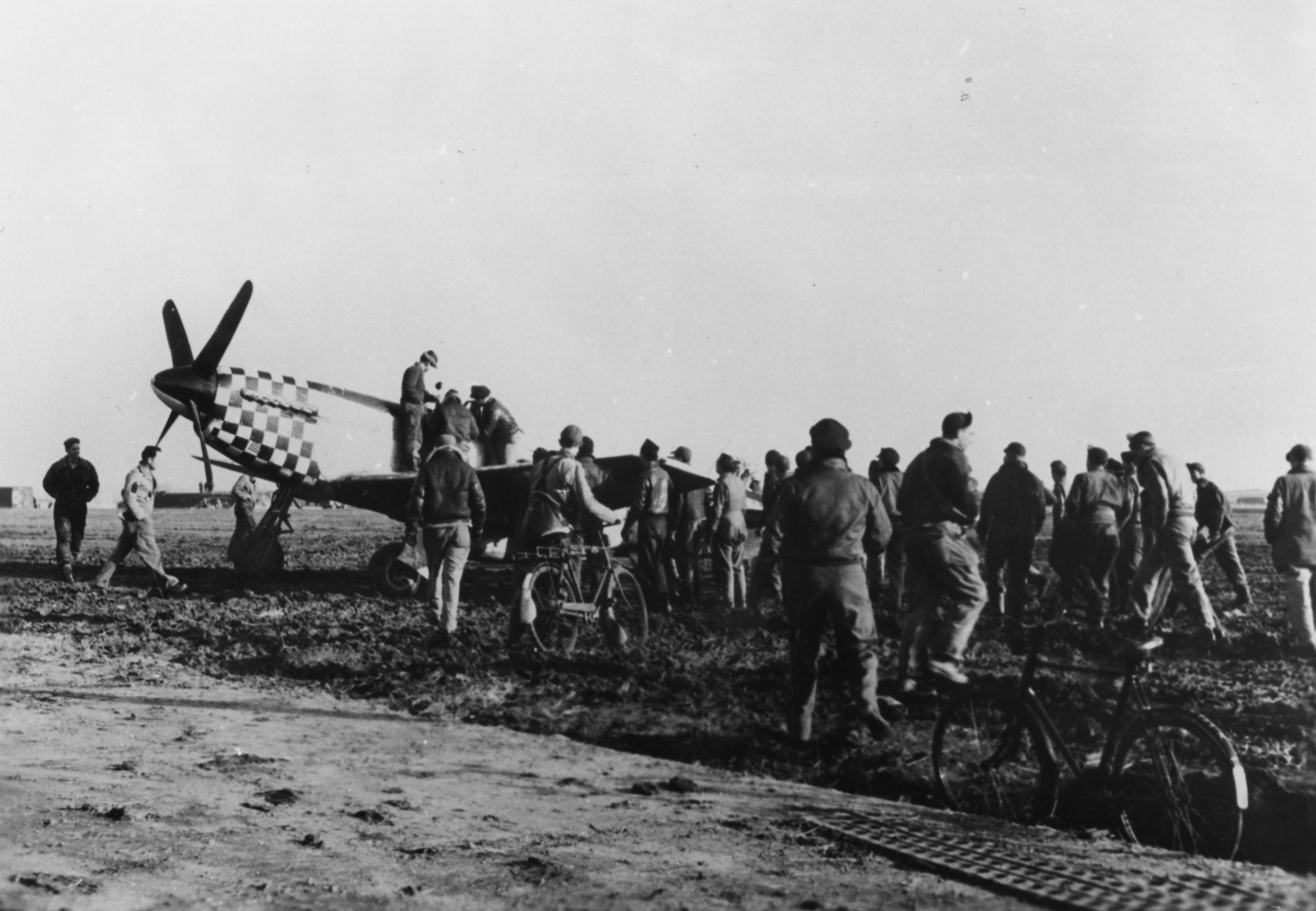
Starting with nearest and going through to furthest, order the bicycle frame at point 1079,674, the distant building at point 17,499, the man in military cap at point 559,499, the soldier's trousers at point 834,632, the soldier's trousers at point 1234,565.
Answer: the bicycle frame at point 1079,674, the soldier's trousers at point 834,632, the soldier's trousers at point 1234,565, the man in military cap at point 559,499, the distant building at point 17,499

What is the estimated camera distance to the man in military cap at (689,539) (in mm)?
8828

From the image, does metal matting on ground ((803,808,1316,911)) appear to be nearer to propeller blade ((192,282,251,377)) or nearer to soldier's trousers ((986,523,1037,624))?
soldier's trousers ((986,523,1037,624))

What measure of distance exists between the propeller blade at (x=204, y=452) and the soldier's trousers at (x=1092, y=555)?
7613mm

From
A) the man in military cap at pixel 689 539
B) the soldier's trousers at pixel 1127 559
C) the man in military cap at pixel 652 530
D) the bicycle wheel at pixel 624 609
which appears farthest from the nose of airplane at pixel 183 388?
the soldier's trousers at pixel 1127 559

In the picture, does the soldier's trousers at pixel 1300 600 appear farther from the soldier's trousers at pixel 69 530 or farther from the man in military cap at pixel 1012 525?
the soldier's trousers at pixel 69 530

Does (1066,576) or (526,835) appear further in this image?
(1066,576)

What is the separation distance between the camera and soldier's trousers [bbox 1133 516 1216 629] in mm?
5215

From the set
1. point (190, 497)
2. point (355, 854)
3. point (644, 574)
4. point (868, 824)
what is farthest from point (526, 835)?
A: point (190, 497)

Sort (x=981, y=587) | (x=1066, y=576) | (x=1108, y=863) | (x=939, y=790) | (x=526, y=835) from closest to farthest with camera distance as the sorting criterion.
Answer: (x=1108, y=863)
(x=526, y=835)
(x=939, y=790)
(x=981, y=587)
(x=1066, y=576)

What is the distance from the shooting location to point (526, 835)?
156 inches

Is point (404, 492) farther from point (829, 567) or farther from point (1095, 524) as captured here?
point (1095, 524)

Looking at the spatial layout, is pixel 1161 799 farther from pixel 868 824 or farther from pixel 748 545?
pixel 748 545

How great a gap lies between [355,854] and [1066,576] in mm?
4167

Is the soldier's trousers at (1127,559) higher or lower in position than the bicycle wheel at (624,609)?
higher
